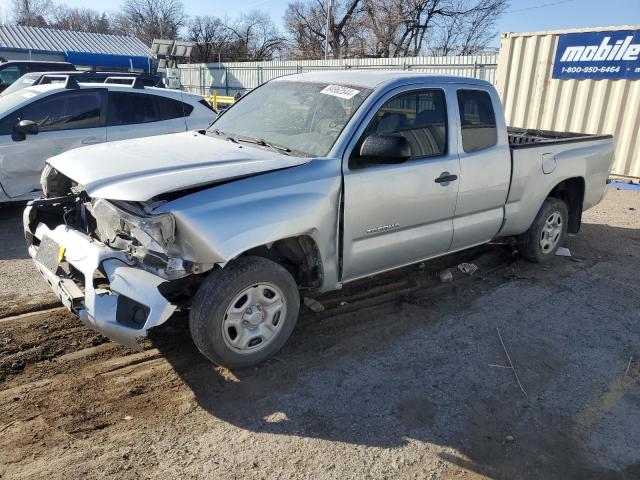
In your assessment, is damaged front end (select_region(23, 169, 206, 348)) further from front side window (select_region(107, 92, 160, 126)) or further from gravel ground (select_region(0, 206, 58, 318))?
front side window (select_region(107, 92, 160, 126))

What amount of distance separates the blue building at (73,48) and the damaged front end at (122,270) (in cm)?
2450

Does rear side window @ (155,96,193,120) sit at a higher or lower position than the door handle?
higher

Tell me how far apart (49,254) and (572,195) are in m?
5.47

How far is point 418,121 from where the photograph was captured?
436cm

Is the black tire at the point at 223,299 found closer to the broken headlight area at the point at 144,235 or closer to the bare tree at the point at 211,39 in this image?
the broken headlight area at the point at 144,235

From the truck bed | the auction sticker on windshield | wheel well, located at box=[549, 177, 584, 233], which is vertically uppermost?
the auction sticker on windshield

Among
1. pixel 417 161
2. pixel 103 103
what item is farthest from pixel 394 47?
pixel 417 161

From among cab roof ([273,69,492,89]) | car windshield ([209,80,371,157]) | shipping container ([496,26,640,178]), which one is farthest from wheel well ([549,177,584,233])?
shipping container ([496,26,640,178])

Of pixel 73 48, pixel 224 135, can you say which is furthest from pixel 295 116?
pixel 73 48

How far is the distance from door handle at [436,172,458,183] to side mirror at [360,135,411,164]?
2.20ft

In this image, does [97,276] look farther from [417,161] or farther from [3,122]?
[3,122]

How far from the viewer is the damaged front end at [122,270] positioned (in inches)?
120

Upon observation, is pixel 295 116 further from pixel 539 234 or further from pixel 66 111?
pixel 66 111

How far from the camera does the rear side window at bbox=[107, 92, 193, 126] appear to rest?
7.43m
